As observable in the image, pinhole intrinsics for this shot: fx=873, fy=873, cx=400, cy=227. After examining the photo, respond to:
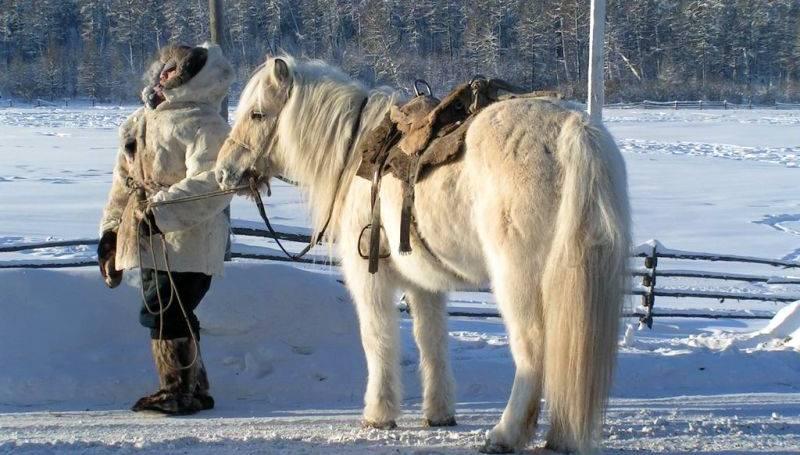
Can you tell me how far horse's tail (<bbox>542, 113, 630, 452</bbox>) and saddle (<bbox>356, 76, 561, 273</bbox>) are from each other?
53cm

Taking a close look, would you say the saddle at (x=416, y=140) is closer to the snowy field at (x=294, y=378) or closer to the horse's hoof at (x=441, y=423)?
the horse's hoof at (x=441, y=423)

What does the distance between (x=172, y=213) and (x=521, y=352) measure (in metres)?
2.07

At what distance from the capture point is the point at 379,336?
4.27 metres

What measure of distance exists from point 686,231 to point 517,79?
32671 millimetres

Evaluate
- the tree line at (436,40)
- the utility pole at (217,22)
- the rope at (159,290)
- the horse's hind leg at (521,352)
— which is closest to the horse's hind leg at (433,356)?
the horse's hind leg at (521,352)

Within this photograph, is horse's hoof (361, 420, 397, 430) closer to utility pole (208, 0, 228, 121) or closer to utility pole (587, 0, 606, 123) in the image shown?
utility pole (208, 0, 228, 121)

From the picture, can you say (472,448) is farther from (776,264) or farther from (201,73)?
(776,264)

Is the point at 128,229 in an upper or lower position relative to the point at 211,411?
upper

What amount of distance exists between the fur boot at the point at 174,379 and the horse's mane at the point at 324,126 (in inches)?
45.7

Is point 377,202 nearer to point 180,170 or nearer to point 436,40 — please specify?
point 180,170

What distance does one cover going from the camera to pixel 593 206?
3.22m

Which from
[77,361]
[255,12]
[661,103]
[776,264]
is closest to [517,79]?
[661,103]

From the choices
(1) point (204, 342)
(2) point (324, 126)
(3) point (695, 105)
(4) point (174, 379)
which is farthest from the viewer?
(3) point (695, 105)

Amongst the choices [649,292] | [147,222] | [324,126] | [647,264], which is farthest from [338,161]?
[647,264]
